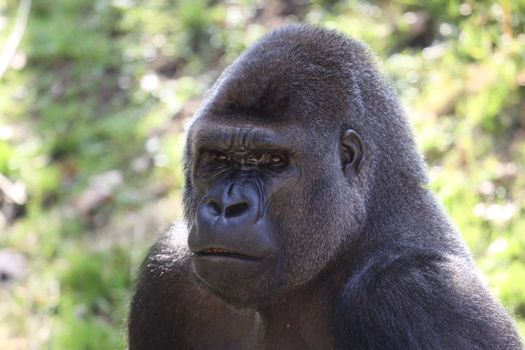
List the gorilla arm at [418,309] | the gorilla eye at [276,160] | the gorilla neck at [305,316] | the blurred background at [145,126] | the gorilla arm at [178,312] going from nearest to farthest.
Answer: the gorilla arm at [418,309] → the gorilla eye at [276,160] → the gorilla neck at [305,316] → the gorilla arm at [178,312] → the blurred background at [145,126]

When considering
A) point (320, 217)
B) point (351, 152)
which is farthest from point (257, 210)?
point (351, 152)

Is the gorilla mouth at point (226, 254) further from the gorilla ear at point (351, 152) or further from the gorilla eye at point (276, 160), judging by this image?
the gorilla ear at point (351, 152)

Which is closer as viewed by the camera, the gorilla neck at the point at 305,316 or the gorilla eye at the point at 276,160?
the gorilla eye at the point at 276,160

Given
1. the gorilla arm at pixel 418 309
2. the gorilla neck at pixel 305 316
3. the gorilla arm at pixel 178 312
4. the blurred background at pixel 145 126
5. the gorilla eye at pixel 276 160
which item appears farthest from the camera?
the blurred background at pixel 145 126

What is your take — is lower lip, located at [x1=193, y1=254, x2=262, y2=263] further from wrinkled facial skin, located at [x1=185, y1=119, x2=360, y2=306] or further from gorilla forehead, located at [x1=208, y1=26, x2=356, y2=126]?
gorilla forehead, located at [x1=208, y1=26, x2=356, y2=126]

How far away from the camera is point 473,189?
7.12 metres

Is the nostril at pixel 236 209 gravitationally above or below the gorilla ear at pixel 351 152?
below

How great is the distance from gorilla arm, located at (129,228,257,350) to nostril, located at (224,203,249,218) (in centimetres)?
91

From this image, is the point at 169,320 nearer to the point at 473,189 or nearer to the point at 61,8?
the point at 473,189

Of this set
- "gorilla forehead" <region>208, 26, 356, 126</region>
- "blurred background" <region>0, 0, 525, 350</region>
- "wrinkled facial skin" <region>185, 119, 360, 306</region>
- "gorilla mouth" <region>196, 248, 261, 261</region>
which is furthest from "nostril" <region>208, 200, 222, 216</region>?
"blurred background" <region>0, 0, 525, 350</region>

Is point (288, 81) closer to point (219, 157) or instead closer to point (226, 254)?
point (219, 157)

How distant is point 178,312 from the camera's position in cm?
521

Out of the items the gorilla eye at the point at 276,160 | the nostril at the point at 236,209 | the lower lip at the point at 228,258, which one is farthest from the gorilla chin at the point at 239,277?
the gorilla eye at the point at 276,160

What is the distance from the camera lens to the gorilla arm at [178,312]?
514 cm
